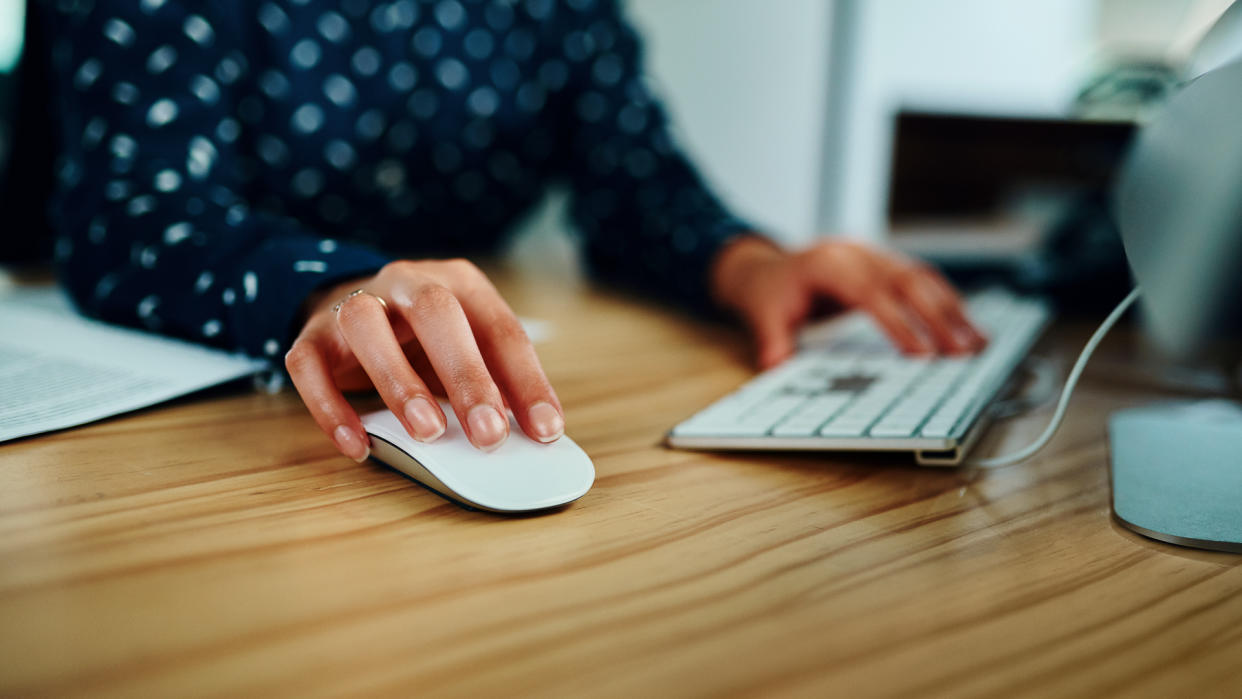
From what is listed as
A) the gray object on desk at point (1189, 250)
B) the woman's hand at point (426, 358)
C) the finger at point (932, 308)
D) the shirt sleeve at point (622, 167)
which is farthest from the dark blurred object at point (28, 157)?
the gray object on desk at point (1189, 250)

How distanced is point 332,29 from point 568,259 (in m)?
0.45

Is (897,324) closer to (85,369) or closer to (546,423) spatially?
(546,423)

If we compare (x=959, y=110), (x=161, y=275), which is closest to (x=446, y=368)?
(x=161, y=275)

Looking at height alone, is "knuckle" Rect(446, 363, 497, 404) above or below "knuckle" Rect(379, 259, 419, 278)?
below

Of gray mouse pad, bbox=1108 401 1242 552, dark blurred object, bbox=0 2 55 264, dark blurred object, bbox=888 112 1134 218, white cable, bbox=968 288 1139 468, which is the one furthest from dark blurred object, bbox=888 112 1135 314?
dark blurred object, bbox=0 2 55 264

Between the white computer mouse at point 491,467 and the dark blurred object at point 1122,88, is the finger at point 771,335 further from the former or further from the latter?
the dark blurred object at point 1122,88

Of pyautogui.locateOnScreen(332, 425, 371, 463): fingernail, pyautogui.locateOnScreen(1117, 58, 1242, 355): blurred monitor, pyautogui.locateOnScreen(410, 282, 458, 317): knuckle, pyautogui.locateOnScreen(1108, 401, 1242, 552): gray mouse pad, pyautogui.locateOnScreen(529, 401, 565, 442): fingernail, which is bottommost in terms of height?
pyautogui.locateOnScreen(1108, 401, 1242, 552): gray mouse pad

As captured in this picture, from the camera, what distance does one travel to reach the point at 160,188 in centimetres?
58

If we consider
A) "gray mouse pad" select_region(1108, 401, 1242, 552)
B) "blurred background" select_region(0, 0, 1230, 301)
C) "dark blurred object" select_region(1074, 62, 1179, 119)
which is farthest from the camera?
"dark blurred object" select_region(1074, 62, 1179, 119)

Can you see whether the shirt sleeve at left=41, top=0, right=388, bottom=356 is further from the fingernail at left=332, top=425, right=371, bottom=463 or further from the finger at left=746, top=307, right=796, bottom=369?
the finger at left=746, top=307, right=796, bottom=369

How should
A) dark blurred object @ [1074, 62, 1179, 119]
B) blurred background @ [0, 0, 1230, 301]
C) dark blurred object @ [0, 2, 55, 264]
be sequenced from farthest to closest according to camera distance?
dark blurred object @ [1074, 62, 1179, 119] → blurred background @ [0, 0, 1230, 301] → dark blurred object @ [0, 2, 55, 264]

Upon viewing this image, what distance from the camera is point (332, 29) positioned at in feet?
2.60

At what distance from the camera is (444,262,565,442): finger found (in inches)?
14.5

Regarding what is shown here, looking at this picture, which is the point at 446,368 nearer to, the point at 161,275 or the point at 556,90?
the point at 161,275
